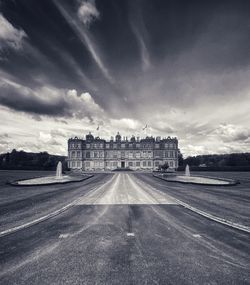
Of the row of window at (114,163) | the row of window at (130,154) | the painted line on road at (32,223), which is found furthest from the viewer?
the row of window at (130,154)

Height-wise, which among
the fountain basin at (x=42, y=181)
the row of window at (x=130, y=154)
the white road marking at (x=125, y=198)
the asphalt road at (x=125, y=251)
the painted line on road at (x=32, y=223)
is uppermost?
the row of window at (x=130, y=154)

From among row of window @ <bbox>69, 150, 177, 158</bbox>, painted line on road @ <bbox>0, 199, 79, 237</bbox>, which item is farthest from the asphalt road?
row of window @ <bbox>69, 150, 177, 158</bbox>

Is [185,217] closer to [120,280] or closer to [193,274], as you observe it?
[193,274]

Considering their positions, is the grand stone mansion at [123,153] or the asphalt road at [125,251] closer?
the asphalt road at [125,251]

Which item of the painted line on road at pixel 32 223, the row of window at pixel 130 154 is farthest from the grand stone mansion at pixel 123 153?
the painted line on road at pixel 32 223

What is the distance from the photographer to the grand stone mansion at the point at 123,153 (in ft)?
259

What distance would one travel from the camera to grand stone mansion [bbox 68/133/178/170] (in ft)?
A: 259

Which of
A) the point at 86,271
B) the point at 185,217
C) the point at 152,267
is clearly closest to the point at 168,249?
the point at 152,267

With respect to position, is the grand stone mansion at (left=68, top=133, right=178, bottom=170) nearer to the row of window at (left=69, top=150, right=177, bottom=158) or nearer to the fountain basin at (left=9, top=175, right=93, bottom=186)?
the row of window at (left=69, top=150, right=177, bottom=158)

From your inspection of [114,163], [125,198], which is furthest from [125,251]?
[114,163]

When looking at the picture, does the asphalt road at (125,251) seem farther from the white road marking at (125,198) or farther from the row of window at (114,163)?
the row of window at (114,163)

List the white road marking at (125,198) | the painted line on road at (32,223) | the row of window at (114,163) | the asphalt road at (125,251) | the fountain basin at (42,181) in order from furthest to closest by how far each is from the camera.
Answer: the row of window at (114,163)
the fountain basin at (42,181)
the white road marking at (125,198)
the painted line on road at (32,223)
the asphalt road at (125,251)

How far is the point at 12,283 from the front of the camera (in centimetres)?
300

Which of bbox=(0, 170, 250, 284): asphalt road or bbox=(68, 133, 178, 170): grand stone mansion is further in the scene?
bbox=(68, 133, 178, 170): grand stone mansion
